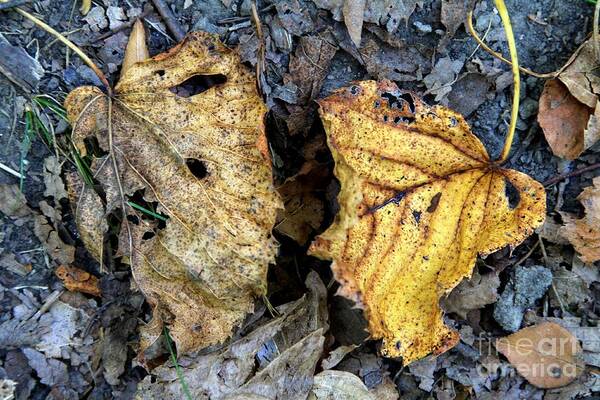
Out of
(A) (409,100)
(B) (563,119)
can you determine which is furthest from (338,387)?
(B) (563,119)

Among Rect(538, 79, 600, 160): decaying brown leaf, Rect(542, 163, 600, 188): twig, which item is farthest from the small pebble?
Rect(542, 163, 600, 188): twig

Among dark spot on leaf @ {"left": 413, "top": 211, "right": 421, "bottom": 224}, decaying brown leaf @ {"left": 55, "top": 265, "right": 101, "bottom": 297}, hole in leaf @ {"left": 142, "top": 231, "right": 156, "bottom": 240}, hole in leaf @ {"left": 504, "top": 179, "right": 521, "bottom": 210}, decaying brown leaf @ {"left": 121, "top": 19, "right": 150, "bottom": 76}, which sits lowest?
hole in leaf @ {"left": 504, "top": 179, "right": 521, "bottom": 210}

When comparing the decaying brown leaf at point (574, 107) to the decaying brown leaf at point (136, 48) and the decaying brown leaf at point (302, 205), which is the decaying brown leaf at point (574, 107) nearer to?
the decaying brown leaf at point (302, 205)

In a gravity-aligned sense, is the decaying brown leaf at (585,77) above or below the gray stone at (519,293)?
above

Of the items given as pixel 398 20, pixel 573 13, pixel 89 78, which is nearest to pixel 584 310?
pixel 573 13

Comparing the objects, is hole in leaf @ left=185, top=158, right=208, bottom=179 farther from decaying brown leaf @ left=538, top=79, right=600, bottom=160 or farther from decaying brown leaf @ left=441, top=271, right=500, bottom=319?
decaying brown leaf @ left=538, top=79, right=600, bottom=160

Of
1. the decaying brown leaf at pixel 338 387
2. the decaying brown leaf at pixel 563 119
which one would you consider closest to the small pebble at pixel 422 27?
the decaying brown leaf at pixel 563 119
